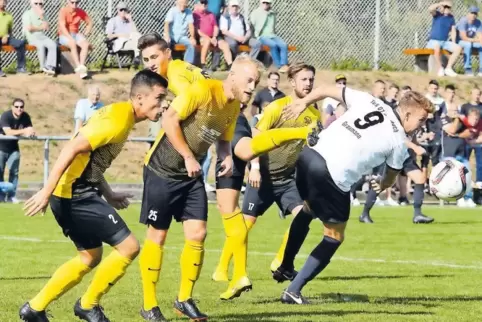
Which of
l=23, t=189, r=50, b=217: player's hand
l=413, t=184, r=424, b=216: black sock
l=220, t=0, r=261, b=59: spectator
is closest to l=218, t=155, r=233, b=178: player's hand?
l=23, t=189, r=50, b=217: player's hand

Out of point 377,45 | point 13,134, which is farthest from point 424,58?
point 13,134

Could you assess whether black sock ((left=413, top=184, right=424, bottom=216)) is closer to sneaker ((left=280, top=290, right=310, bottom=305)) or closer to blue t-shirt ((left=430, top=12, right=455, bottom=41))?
sneaker ((left=280, top=290, right=310, bottom=305))

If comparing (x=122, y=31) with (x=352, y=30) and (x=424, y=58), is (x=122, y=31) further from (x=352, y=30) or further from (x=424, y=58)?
(x=424, y=58)

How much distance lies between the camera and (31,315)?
27.7 ft

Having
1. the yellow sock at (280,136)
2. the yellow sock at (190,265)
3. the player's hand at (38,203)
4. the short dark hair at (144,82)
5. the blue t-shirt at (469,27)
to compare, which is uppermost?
the short dark hair at (144,82)

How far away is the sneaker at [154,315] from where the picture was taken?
902cm

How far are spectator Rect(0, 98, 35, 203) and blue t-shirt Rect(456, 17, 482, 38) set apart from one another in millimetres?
12278

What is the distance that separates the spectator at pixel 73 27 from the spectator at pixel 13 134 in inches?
166

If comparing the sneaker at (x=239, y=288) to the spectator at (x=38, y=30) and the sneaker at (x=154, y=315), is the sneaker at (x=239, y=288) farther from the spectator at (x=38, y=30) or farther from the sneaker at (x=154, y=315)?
the spectator at (x=38, y=30)

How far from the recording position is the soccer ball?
11680mm

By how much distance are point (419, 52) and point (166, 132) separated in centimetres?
2355

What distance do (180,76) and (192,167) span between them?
1512 millimetres

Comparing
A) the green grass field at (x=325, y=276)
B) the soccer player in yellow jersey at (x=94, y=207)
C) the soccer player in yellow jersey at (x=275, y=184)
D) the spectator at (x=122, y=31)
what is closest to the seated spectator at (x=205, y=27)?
the spectator at (x=122, y=31)

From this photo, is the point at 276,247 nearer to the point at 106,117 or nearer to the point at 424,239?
the point at 424,239
